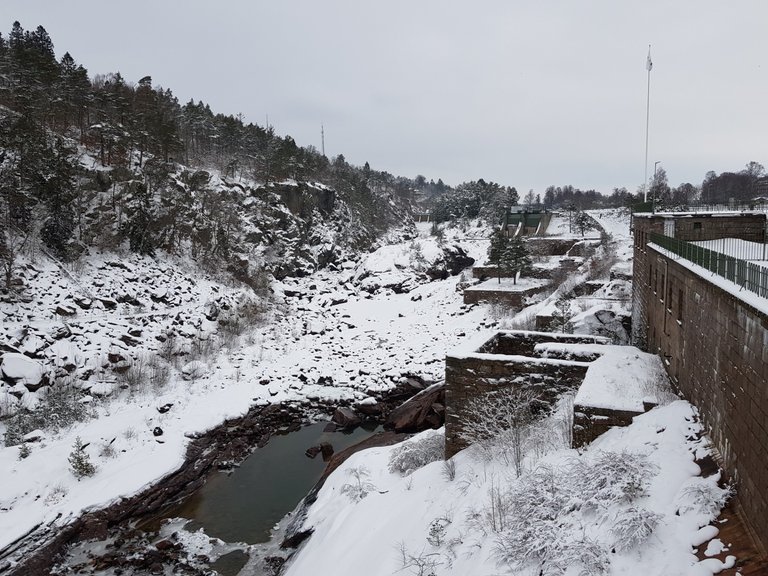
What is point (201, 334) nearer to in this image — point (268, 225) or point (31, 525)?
point (31, 525)

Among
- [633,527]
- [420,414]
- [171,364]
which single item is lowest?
[420,414]

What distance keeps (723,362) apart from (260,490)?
12.9 metres

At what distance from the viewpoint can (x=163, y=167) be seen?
37312 mm

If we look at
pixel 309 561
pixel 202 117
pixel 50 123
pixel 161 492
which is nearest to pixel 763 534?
pixel 309 561

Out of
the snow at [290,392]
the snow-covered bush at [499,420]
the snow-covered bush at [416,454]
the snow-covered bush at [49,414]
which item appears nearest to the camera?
the snow at [290,392]

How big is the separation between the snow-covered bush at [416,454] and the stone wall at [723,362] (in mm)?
6109

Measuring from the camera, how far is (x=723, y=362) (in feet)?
23.3

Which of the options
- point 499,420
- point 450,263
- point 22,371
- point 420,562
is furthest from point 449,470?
point 450,263

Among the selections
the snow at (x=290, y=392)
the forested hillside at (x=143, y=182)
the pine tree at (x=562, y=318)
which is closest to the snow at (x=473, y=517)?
the snow at (x=290, y=392)

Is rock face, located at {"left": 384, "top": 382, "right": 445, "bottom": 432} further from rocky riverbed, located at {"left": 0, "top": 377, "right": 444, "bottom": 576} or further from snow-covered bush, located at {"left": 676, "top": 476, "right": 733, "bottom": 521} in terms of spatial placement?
snow-covered bush, located at {"left": 676, "top": 476, "right": 733, "bottom": 521}

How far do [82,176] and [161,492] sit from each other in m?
25.4

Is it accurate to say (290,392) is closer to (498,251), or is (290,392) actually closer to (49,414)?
(49,414)

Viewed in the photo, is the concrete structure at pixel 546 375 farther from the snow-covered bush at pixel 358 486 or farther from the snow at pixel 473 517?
the snow-covered bush at pixel 358 486

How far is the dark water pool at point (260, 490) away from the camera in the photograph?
13227 mm
